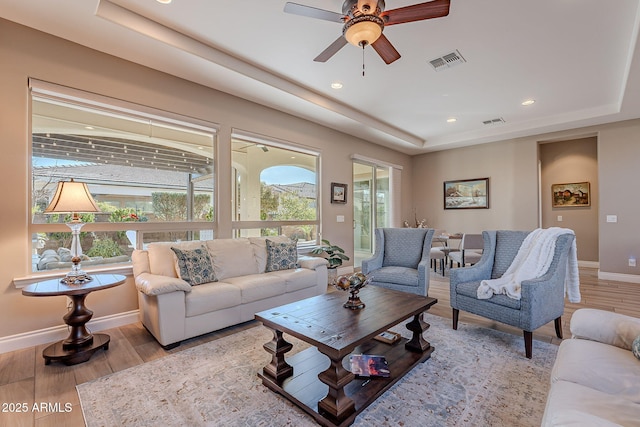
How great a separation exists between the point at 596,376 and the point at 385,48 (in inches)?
99.1

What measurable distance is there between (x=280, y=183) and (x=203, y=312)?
264cm

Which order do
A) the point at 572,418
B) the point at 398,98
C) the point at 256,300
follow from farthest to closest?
the point at 398,98 → the point at 256,300 → the point at 572,418

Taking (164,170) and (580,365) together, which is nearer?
(580,365)

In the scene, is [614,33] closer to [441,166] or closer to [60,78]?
[441,166]

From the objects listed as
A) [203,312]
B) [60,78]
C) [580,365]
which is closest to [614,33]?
[580,365]

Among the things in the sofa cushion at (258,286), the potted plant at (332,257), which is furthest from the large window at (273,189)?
the sofa cushion at (258,286)

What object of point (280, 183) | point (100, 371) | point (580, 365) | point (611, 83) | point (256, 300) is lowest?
point (100, 371)

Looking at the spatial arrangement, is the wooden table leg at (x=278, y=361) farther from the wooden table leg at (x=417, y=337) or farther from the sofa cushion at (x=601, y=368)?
the sofa cushion at (x=601, y=368)

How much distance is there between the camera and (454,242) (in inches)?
283

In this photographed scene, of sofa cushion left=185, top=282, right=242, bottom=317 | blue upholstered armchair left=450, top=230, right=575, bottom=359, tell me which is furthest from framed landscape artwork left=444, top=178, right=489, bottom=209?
sofa cushion left=185, top=282, right=242, bottom=317

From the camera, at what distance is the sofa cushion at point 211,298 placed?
269 centimetres

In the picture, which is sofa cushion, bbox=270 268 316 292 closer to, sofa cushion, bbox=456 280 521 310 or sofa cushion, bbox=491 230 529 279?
sofa cushion, bbox=456 280 521 310

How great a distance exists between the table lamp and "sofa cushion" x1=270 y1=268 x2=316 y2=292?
1.86 m

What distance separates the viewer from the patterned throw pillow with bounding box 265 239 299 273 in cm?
372
